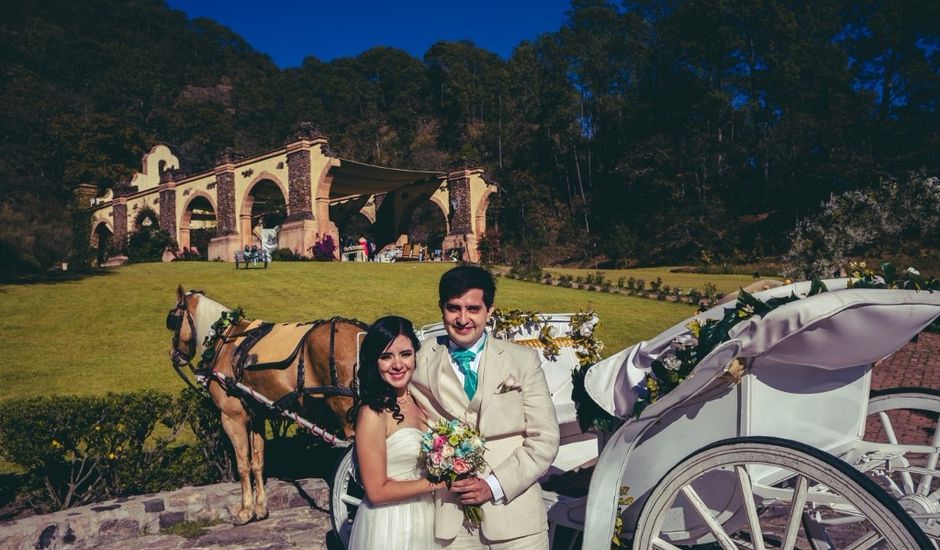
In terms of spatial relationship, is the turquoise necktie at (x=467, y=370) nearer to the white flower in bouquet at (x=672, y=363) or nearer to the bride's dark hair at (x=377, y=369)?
the bride's dark hair at (x=377, y=369)

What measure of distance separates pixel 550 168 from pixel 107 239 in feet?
109

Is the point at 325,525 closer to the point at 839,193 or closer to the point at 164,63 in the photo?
the point at 839,193

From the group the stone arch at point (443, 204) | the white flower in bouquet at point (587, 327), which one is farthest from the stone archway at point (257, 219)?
the white flower in bouquet at point (587, 327)

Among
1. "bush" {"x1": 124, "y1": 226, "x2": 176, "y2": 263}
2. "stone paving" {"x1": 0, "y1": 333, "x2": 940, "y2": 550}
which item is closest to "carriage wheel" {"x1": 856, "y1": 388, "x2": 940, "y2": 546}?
"stone paving" {"x1": 0, "y1": 333, "x2": 940, "y2": 550}

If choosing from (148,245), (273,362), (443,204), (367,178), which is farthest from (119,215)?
(273,362)

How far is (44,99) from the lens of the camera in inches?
2307

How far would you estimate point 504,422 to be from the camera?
8.09ft

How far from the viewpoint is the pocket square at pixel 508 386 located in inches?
97.0

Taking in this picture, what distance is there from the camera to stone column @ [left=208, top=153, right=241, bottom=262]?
30328mm

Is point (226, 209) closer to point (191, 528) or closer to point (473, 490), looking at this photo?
point (191, 528)

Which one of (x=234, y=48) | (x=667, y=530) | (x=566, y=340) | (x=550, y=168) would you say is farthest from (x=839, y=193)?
(x=234, y=48)

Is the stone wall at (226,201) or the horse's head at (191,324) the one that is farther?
the stone wall at (226,201)

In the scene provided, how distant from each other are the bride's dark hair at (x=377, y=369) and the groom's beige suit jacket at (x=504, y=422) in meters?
0.21

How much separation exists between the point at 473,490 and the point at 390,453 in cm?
39
